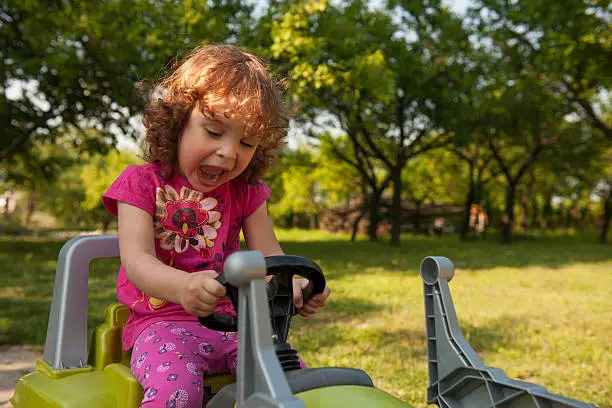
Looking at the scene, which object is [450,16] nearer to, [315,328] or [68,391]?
[315,328]

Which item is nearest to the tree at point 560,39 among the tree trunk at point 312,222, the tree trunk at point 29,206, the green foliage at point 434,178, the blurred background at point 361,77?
the blurred background at point 361,77

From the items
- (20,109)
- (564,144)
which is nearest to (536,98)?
(564,144)

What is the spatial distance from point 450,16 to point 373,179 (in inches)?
235

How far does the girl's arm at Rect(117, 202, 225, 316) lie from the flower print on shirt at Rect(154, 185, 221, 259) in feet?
0.26

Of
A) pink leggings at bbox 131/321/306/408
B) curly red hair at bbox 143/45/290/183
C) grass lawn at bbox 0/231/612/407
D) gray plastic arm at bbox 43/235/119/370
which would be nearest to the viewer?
pink leggings at bbox 131/321/306/408

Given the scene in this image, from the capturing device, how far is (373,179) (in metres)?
19.7

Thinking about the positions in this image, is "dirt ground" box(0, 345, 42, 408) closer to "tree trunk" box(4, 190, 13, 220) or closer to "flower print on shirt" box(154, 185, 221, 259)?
"flower print on shirt" box(154, 185, 221, 259)

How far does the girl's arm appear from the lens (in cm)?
127

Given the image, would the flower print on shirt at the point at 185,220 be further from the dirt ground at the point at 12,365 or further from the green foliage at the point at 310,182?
the green foliage at the point at 310,182

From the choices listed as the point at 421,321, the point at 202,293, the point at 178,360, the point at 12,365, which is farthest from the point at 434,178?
the point at 202,293

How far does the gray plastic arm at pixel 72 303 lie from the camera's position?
6.65ft

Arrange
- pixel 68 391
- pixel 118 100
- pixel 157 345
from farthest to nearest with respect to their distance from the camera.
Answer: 1. pixel 118 100
2. pixel 68 391
3. pixel 157 345

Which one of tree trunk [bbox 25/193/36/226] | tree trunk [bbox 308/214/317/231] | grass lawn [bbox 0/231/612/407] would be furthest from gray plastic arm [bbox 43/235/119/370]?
tree trunk [bbox 25/193/36/226]

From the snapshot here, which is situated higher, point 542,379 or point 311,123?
point 311,123
